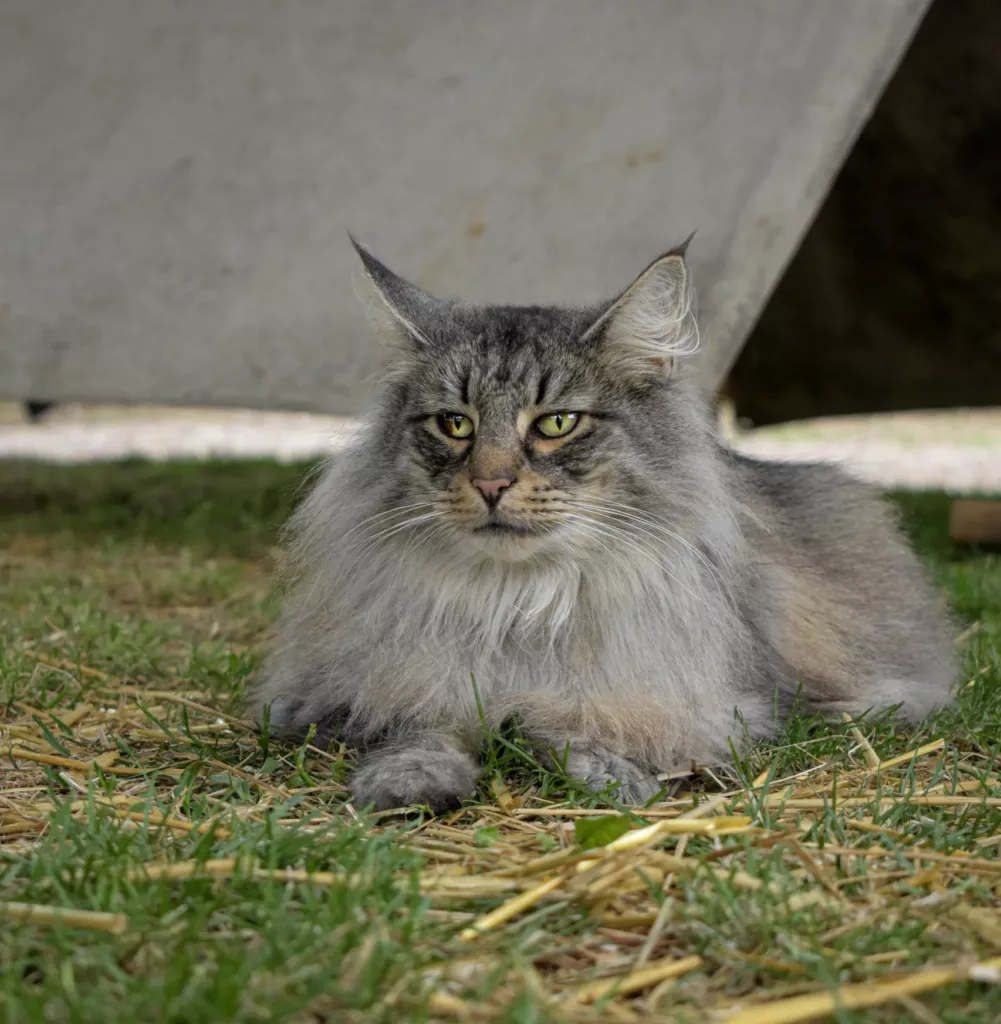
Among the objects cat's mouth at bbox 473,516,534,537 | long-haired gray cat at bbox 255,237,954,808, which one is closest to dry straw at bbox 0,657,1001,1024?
long-haired gray cat at bbox 255,237,954,808

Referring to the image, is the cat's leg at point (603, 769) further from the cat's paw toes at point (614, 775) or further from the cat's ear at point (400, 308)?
the cat's ear at point (400, 308)

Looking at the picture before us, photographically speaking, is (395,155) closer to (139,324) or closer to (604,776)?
(139,324)

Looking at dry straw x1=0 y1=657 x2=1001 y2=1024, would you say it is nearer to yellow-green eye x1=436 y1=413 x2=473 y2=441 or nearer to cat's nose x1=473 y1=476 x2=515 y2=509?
cat's nose x1=473 y1=476 x2=515 y2=509

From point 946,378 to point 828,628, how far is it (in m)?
5.01

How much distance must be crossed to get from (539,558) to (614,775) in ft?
1.55

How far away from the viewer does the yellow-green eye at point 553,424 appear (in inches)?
100

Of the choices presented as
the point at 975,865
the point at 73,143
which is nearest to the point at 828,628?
the point at 975,865

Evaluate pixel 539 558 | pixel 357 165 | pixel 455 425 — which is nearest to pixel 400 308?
pixel 455 425

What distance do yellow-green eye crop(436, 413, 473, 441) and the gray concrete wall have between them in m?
2.66

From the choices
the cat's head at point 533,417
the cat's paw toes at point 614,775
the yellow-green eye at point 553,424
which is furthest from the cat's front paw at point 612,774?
the yellow-green eye at point 553,424

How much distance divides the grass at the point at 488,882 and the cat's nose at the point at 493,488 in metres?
0.51

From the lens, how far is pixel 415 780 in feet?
7.51

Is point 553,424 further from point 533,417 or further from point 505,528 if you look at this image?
point 505,528

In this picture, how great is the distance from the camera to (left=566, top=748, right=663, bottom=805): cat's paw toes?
7.75ft
